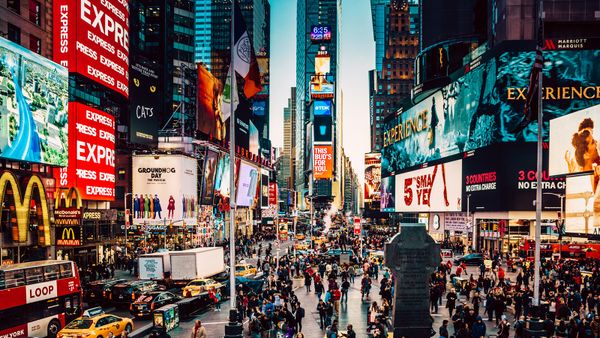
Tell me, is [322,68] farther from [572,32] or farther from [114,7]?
[114,7]

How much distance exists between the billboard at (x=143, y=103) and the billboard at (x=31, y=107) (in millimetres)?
22711

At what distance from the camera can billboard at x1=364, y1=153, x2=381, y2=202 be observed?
159875 millimetres

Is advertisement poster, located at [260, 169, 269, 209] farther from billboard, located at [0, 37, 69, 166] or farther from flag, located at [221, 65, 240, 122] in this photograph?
flag, located at [221, 65, 240, 122]

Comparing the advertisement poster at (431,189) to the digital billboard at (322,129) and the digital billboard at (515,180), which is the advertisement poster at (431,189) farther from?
the digital billboard at (322,129)

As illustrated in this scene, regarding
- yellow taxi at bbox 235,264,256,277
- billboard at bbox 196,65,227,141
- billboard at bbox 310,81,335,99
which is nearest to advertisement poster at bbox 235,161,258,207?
billboard at bbox 196,65,227,141

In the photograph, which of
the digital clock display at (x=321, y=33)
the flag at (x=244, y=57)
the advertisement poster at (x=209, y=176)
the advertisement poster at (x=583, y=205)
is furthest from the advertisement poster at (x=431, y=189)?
the digital clock display at (x=321, y=33)

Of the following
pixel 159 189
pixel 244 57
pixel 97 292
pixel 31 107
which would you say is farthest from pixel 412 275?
pixel 159 189

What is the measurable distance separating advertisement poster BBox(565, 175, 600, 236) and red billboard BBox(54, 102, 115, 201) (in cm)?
4227

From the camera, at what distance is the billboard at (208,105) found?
67.0 meters

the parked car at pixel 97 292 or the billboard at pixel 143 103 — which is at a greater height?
the billboard at pixel 143 103

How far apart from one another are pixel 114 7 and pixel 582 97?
5511 centimetres

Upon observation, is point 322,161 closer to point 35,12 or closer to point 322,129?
point 322,129

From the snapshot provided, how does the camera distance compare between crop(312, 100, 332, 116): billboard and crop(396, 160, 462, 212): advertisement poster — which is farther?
crop(312, 100, 332, 116): billboard

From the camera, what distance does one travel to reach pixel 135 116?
69000 mm
